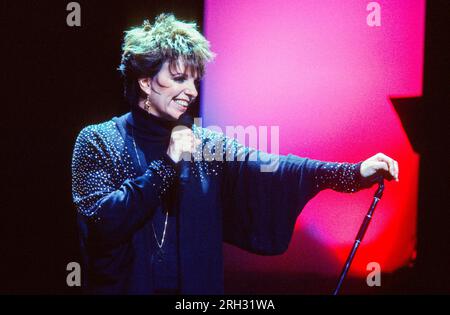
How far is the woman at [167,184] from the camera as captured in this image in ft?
4.79

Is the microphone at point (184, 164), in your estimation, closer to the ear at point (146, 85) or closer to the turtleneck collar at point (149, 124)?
the turtleneck collar at point (149, 124)

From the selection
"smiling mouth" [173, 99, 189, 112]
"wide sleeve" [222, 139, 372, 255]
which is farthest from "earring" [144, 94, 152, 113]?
"wide sleeve" [222, 139, 372, 255]

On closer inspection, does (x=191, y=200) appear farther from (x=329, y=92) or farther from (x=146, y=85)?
(x=329, y=92)

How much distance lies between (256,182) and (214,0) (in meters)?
0.94

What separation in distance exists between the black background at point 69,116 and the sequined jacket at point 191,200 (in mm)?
455

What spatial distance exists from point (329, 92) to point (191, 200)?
867 millimetres

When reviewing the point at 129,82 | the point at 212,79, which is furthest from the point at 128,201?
the point at 212,79

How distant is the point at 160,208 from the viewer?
5.28 feet

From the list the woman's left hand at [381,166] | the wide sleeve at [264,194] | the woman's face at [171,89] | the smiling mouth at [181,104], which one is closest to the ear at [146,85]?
the woman's face at [171,89]

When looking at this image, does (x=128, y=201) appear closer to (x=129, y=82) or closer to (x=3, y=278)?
(x=129, y=82)

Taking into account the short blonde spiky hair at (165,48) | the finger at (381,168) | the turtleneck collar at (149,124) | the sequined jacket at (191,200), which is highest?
the short blonde spiky hair at (165,48)

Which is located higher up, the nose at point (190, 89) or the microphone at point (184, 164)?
the nose at point (190, 89)

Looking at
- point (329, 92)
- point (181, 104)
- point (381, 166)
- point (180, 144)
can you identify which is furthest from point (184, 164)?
point (329, 92)

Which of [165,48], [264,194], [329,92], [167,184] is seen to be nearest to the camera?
[167,184]
